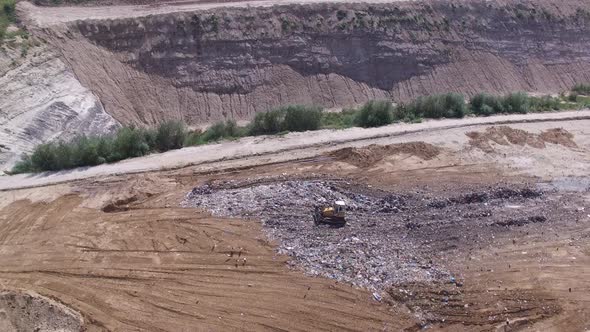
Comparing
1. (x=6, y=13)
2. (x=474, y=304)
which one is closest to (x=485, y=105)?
(x=474, y=304)

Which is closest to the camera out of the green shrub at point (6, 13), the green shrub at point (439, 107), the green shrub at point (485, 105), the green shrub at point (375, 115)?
the green shrub at point (375, 115)

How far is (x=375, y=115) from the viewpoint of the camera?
34.3 metres

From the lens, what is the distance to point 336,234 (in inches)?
914

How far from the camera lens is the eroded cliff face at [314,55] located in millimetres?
37188

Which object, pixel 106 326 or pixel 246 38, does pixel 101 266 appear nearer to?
pixel 106 326

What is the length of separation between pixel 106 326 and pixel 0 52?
63.0 ft

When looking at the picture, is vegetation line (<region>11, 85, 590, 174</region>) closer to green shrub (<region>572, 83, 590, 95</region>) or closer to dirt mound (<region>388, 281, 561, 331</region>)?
green shrub (<region>572, 83, 590, 95</region>)

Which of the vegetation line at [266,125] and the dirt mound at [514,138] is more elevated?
the vegetation line at [266,125]

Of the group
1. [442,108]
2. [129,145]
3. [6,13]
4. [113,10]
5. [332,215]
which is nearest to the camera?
[332,215]

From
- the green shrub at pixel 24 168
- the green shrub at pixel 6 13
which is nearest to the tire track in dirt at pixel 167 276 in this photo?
the green shrub at pixel 24 168

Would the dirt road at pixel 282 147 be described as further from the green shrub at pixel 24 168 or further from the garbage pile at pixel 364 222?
the garbage pile at pixel 364 222

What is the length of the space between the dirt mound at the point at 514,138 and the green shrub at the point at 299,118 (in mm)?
7878

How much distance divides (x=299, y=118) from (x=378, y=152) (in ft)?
17.3

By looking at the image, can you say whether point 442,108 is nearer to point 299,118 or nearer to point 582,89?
point 299,118
